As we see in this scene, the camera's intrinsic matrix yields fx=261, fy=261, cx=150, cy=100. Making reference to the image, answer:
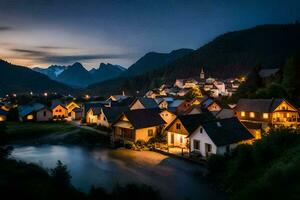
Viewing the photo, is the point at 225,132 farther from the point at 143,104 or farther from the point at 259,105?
the point at 143,104

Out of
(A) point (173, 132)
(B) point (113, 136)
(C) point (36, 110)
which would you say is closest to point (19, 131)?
→ (C) point (36, 110)

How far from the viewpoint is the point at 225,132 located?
32.9 metres

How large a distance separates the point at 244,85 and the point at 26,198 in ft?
228

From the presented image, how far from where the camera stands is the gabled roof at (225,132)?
31.5 metres

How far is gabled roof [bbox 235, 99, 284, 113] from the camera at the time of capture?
5025cm

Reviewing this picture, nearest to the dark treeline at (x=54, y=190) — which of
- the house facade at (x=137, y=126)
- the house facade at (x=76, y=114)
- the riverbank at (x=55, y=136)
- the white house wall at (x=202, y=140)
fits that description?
the white house wall at (x=202, y=140)

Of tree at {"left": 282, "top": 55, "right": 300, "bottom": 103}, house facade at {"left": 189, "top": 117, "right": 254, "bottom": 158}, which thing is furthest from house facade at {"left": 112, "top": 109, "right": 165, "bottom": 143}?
tree at {"left": 282, "top": 55, "right": 300, "bottom": 103}

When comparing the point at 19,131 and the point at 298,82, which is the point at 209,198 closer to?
the point at 19,131

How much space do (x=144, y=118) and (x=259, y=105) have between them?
2406cm

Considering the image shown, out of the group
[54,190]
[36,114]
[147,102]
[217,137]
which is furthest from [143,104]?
[54,190]

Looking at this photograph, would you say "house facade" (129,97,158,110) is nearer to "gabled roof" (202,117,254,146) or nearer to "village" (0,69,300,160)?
"village" (0,69,300,160)

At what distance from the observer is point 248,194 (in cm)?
1595

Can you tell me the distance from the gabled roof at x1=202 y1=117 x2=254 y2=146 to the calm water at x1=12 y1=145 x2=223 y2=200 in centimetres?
416

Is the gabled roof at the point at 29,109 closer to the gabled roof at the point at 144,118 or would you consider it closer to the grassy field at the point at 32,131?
the grassy field at the point at 32,131
